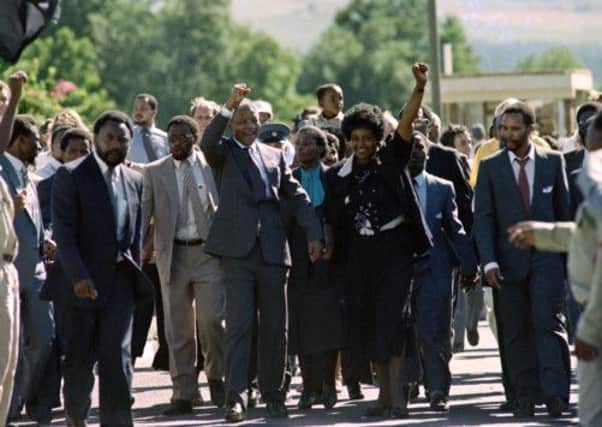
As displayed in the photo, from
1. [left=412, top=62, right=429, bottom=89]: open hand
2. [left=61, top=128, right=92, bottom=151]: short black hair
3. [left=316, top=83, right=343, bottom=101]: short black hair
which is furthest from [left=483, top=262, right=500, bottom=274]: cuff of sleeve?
[left=316, top=83, right=343, bottom=101]: short black hair

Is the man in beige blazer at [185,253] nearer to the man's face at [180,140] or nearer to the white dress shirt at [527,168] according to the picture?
the man's face at [180,140]

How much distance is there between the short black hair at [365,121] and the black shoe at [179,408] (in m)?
2.24

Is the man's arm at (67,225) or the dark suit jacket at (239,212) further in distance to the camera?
the dark suit jacket at (239,212)

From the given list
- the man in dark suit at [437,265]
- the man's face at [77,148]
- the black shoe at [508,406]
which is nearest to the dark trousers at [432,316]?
the man in dark suit at [437,265]

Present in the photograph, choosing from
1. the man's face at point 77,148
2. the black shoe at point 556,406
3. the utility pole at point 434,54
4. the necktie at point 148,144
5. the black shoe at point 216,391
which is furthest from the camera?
the utility pole at point 434,54

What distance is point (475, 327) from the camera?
22.0m

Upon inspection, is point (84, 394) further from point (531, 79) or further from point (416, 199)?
point (531, 79)

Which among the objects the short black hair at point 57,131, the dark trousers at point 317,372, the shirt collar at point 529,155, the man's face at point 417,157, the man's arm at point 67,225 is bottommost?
the dark trousers at point 317,372

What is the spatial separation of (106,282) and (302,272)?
2818mm

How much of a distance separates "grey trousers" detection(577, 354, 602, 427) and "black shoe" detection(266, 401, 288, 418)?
5.13 metres

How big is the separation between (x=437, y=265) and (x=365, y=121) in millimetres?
1380

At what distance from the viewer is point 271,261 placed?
50.8 ft

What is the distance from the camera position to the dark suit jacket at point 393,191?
1522 centimetres

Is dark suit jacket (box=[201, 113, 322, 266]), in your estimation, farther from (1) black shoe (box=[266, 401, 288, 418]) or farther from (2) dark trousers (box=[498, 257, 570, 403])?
(2) dark trousers (box=[498, 257, 570, 403])
